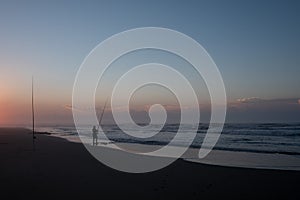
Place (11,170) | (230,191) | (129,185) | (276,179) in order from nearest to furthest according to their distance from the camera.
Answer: (230,191) < (129,185) < (276,179) < (11,170)

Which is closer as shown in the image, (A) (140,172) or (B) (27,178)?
(B) (27,178)

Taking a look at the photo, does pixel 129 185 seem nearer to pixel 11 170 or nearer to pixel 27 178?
pixel 27 178

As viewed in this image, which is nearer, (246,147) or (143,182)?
(143,182)

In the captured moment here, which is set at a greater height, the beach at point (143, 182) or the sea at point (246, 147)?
the beach at point (143, 182)

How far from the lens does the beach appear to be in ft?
29.6

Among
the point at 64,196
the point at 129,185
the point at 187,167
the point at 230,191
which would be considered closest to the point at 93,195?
the point at 64,196

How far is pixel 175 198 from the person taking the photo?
8.62 m

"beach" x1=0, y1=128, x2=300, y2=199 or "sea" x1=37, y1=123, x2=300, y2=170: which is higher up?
"beach" x1=0, y1=128, x2=300, y2=199

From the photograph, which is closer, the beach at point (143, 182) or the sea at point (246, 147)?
the beach at point (143, 182)

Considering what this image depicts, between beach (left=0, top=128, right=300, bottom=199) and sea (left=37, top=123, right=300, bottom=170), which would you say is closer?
beach (left=0, top=128, right=300, bottom=199)

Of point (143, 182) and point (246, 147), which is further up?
point (143, 182)

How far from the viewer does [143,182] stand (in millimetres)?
10633

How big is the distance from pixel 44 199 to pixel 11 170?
487 cm

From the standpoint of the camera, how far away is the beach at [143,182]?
903 cm
